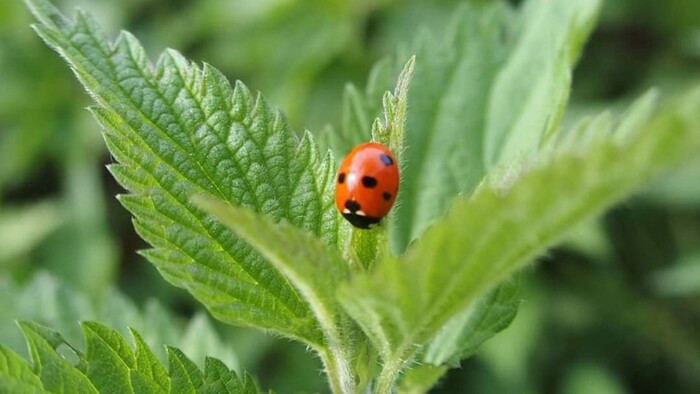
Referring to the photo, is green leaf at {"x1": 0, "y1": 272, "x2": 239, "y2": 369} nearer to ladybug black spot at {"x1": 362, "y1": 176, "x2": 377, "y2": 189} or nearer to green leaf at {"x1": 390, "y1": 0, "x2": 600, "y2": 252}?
green leaf at {"x1": 390, "y1": 0, "x2": 600, "y2": 252}

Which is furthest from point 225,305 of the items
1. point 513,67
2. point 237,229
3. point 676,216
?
point 676,216

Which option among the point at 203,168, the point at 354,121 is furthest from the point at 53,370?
the point at 354,121

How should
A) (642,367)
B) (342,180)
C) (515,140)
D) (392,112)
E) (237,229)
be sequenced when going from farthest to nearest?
1. (642,367)
2. (515,140)
3. (342,180)
4. (392,112)
5. (237,229)

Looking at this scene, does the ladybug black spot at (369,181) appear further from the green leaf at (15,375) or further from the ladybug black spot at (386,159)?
the green leaf at (15,375)

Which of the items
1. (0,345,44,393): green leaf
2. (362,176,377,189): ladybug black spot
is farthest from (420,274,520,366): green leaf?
(0,345,44,393): green leaf

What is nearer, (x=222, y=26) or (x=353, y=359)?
(x=353, y=359)

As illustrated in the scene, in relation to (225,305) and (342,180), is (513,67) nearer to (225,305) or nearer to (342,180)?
(342,180)

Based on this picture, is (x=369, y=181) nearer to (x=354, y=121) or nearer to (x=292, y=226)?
(x=292, y=226)

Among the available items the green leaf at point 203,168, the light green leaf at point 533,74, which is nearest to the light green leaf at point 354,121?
the light green leaf at point 533,74
